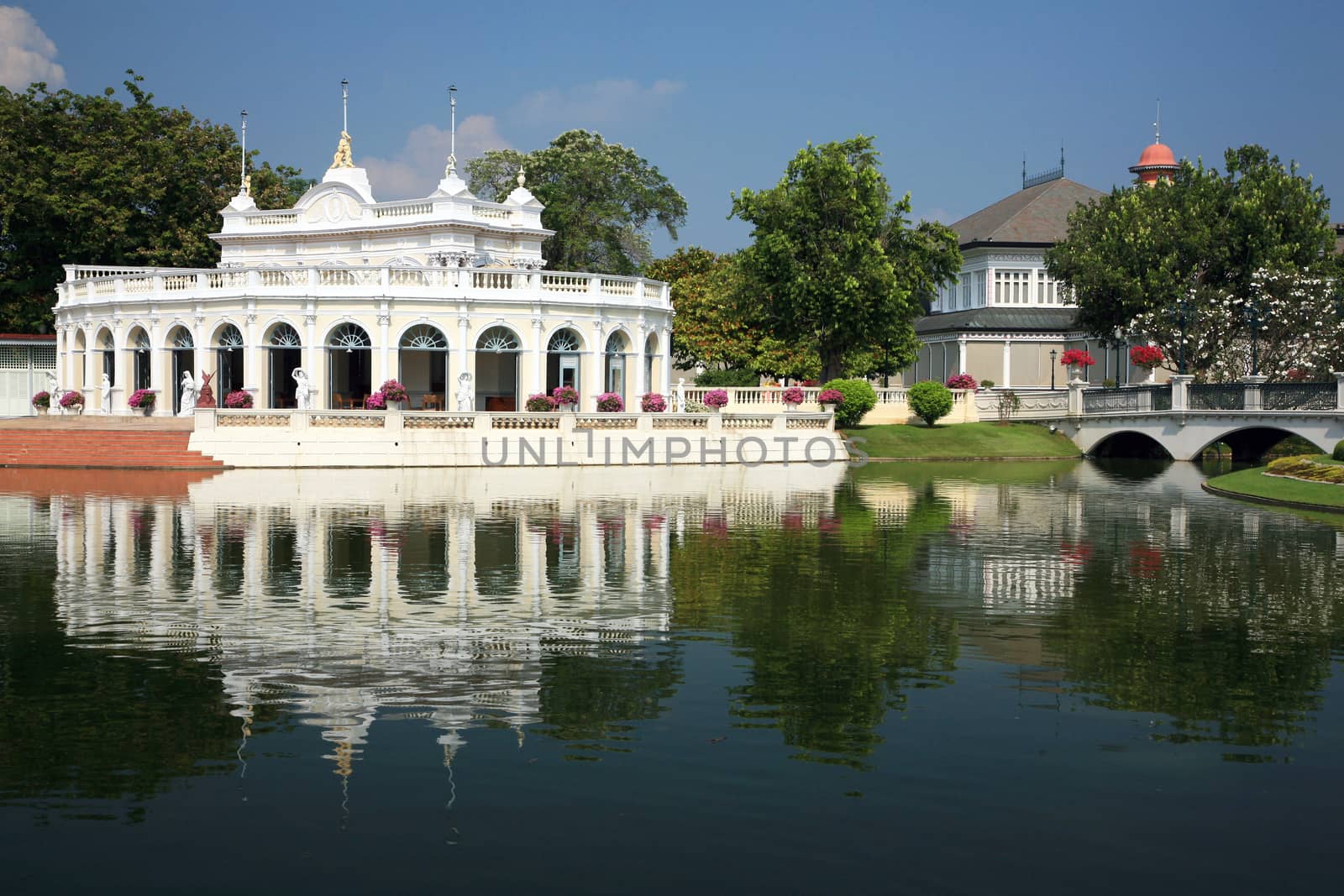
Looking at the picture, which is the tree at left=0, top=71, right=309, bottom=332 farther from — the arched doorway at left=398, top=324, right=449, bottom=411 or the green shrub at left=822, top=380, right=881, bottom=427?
the green shrub at left=822, top=380, right=881, bottom=427

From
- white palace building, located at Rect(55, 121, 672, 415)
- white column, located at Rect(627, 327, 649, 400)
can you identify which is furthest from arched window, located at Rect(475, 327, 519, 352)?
white column, located at Rect(627, 327, 649, 400)

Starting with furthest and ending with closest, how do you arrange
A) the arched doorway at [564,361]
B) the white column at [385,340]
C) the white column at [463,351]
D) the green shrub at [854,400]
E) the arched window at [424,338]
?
the green shrub at [854,400] < the arched doorway at [564,361] < the arched window at [424,338] < the white column at [463,351] < the white column at [385,340]

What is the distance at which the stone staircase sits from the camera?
1836 inches

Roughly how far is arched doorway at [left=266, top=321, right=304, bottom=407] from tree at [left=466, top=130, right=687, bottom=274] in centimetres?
3656

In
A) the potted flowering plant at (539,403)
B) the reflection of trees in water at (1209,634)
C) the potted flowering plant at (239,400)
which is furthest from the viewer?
the potted flowering plant at (539,403)

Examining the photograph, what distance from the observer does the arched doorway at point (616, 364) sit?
60750 millimetres

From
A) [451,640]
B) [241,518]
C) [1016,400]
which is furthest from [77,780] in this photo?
[1016,400]

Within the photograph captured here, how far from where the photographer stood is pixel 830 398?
6462cm

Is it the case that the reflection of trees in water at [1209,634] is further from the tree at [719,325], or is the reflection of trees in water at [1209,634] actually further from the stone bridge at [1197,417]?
the tree at [719,325]

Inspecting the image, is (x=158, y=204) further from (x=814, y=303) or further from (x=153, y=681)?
(x=153, y=681)

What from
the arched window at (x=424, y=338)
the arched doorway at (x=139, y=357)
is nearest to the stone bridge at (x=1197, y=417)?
the arched window at (x=424, y=338)

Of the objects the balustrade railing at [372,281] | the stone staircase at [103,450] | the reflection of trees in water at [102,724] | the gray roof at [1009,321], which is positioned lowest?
the reflection of trees in water at [102,724]

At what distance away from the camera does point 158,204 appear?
77.9m

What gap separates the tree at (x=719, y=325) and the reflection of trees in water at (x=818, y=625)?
1786 inches
